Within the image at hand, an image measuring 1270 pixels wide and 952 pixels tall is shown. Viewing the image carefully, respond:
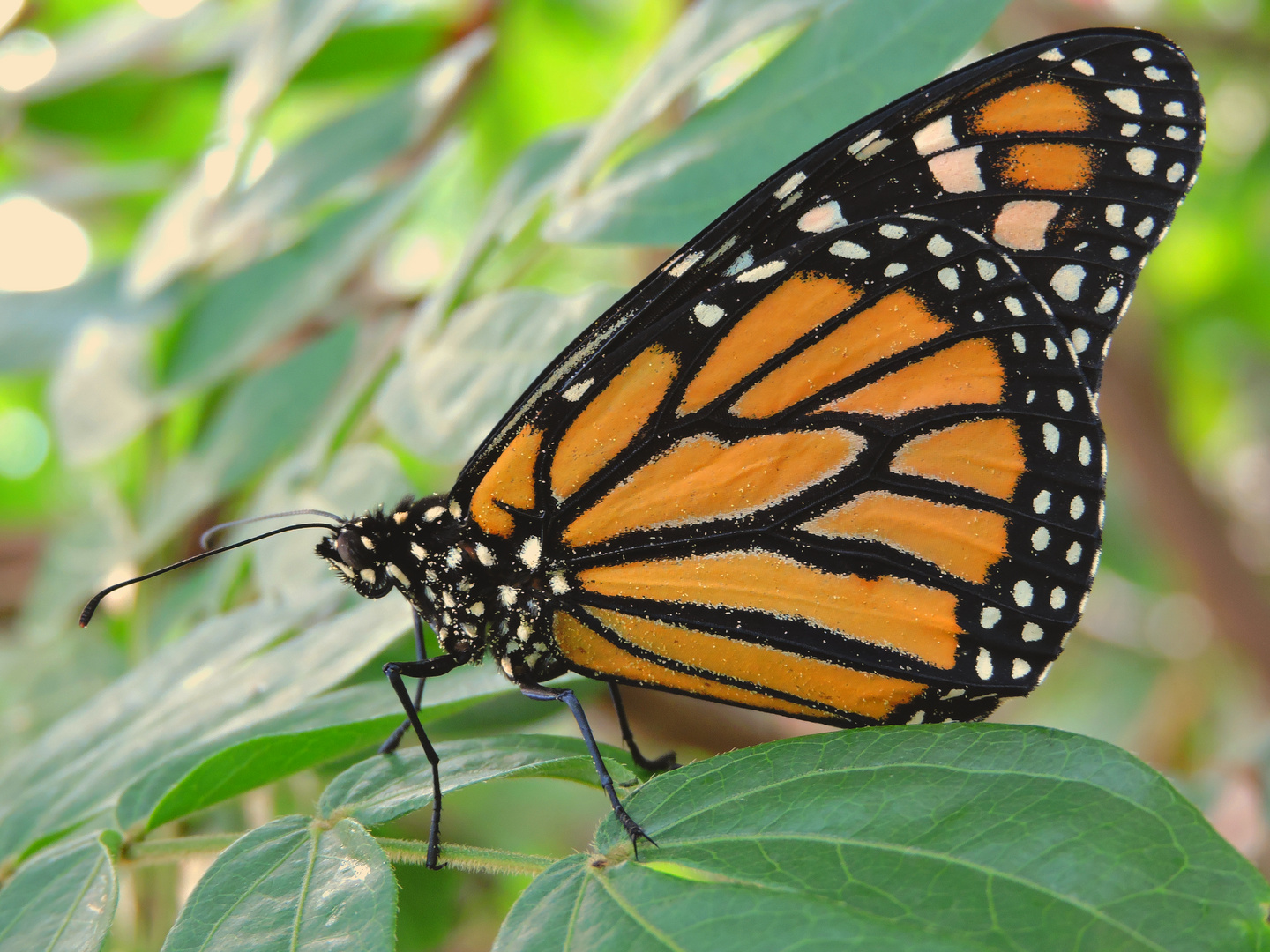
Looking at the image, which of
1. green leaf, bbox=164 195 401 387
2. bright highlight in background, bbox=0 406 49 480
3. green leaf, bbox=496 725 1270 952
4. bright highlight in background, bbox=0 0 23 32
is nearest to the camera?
green leaf, bbox=496 725 1270 952

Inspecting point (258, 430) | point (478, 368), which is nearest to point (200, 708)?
point (478, 368)

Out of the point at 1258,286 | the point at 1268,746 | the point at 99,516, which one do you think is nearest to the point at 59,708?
the point at 99,516

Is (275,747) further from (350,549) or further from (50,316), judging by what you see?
(50,316)

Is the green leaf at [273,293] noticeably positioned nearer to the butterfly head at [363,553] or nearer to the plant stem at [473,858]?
the butterfly head at [363,553]

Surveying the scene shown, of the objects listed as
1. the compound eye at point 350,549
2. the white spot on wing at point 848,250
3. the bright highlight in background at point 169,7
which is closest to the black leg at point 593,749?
the compound eye at point 350,549

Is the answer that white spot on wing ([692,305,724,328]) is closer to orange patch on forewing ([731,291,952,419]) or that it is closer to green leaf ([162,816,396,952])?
orange patch on forewing ([731,291,952,419])

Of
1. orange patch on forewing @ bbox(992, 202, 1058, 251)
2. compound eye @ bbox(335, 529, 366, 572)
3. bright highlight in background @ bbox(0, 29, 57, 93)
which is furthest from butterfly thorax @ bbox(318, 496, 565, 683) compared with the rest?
bright highlight in background @ bbox(0, 29, 57, 93)
